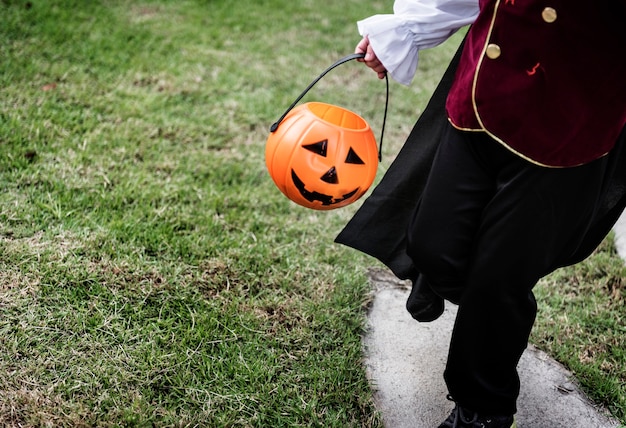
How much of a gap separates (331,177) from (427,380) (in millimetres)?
901

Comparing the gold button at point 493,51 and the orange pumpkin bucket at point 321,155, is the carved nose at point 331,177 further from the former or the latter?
A: the gold button at point 493,51

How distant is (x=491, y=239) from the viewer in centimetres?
164

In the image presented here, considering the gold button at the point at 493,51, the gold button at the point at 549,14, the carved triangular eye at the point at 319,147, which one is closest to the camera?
the gold button at the point at 549,14

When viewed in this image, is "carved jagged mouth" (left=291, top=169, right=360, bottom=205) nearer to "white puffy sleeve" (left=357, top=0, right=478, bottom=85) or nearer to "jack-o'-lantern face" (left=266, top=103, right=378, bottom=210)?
"jack-o'-lantern face" (left=266, top=103, right=378, bottom=210)

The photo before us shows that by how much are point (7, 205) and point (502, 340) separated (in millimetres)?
2264

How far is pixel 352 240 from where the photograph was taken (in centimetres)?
218

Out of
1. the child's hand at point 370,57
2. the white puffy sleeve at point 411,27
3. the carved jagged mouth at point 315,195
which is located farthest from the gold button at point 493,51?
the carved jagged mouth at point 315,195

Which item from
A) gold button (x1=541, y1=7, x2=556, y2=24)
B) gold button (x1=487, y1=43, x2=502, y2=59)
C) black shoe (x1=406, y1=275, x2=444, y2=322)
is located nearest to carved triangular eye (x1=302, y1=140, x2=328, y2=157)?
black shoe (x1=406, y1=275, x2=444, y2=322)

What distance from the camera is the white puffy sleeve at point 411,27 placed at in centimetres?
180

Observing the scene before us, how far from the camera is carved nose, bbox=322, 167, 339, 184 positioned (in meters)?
2.06

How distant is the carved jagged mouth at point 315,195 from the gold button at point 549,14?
91 centimetres

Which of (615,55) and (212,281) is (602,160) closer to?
(615,55)

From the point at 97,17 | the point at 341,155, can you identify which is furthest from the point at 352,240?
the point at 97,17

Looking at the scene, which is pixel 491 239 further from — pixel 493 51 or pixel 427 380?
pixel 427 380
